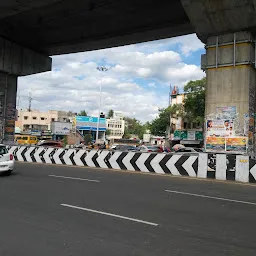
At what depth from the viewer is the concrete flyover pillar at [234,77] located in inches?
606

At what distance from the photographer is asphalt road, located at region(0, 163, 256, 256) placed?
5.18 metres

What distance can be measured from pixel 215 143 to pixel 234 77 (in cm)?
313

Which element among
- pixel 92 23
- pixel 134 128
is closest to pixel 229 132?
pixel 92 23

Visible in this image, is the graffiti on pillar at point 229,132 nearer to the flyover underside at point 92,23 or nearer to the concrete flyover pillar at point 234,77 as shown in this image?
the concrete flyover pillar at point 234,77

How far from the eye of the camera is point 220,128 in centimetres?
1606

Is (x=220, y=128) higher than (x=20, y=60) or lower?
lower

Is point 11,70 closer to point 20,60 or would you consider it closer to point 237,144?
point 20,60

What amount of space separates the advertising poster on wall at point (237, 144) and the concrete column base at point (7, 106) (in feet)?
55.5

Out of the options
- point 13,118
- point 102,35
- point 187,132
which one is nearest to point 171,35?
point 102,35

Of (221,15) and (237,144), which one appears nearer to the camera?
(221,15)

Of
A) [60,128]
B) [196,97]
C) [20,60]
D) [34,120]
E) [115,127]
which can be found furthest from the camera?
[115,127]

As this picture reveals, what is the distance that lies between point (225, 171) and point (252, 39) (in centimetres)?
605

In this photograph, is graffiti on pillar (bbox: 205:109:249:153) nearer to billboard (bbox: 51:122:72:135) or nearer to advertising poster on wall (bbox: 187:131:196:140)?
advertising poster on wall (bbox: 187:131:196:140)

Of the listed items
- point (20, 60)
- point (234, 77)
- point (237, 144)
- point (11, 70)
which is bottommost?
point (237, 144)
